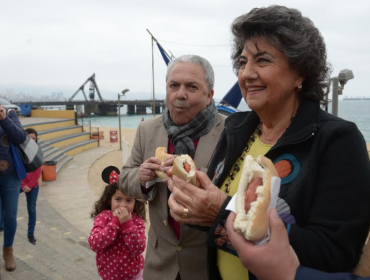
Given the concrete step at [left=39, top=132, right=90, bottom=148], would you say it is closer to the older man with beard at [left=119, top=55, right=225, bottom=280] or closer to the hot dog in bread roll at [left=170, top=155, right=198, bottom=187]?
the older man with beard at [left=119, top=55, right=225, bottom=280]

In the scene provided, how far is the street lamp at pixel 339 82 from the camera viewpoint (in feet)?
21.0

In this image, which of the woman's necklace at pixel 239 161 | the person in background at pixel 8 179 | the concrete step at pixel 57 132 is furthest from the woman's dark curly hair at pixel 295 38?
the concrete step at pixel 57 132

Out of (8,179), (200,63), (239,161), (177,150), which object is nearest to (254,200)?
(239,161)

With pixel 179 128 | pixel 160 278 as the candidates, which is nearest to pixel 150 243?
pixel 160 278

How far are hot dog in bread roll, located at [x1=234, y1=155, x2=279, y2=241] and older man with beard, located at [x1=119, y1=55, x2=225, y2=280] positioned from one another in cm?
109

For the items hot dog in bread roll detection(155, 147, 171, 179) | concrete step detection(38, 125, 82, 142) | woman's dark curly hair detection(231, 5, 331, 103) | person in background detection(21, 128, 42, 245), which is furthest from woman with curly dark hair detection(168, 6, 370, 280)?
concrete step detection(38, 125, 82, 142)

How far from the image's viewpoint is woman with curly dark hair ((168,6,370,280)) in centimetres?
109

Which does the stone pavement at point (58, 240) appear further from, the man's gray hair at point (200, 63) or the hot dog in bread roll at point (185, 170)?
the hot dog in bread roll at point (185, 170)

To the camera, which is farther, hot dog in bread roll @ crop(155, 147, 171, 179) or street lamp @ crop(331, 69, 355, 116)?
street lamp @ crop(331, 69, 355, 116)

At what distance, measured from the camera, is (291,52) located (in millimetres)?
1366

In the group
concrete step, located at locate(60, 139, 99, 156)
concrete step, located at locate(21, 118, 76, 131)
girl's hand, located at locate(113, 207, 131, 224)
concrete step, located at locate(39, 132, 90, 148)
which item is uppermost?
girl's hand, located at locate(113, 207, 131, 224)

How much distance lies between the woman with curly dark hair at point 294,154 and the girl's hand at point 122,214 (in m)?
1.29

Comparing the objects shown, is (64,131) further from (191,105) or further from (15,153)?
(191,105)

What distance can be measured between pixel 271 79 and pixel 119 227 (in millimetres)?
2012
